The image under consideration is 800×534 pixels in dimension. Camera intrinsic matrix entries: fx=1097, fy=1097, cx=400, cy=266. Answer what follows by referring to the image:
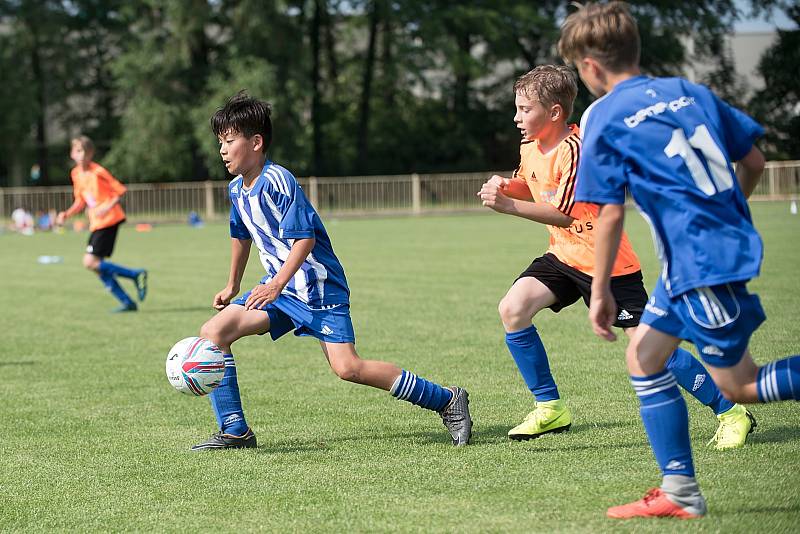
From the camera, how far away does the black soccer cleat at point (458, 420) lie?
5414 mm

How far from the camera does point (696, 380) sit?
5.31 meters

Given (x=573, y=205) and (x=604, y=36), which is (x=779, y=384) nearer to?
(x=604, y=36)

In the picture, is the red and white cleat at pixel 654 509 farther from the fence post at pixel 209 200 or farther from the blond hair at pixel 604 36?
the fence post at pixel 209 200

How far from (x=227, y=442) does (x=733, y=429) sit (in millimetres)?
2450

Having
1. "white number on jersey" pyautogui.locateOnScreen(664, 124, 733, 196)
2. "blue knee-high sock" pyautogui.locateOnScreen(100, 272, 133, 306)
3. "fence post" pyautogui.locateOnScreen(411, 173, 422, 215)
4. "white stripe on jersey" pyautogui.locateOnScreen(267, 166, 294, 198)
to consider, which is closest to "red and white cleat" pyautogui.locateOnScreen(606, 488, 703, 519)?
"white number on jersey" pyautogui.locateOnScreen(664, 124, 733, 196)

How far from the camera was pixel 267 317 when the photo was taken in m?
5.46

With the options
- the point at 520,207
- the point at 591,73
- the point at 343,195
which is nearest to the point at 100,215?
the point at 520,207

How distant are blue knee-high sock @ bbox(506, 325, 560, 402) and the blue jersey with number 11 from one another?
6.05 feet

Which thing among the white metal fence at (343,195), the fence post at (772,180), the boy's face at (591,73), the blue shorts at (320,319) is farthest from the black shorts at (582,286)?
the fence post at (772,180)

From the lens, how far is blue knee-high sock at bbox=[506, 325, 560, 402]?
5.56 m

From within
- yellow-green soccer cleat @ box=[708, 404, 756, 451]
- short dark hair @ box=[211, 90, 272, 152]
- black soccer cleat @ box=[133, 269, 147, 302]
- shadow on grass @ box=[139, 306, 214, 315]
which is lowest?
shadow on grass @ box=[139, 306, 214, 315]

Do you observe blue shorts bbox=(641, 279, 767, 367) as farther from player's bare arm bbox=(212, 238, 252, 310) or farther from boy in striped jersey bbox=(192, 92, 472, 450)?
player's bare arm bbox=(212, 238, 252, 310)

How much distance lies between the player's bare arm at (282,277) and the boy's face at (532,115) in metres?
1.20

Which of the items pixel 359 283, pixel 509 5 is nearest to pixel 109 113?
pixel 509 5
